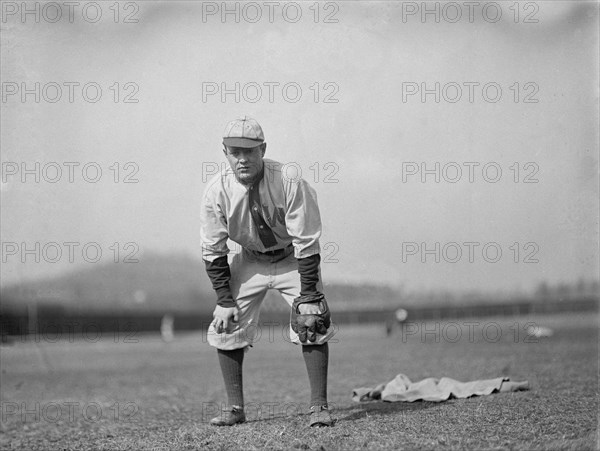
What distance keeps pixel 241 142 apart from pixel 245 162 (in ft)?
0.51

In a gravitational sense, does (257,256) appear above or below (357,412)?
above

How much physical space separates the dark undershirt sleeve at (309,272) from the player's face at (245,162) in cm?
75

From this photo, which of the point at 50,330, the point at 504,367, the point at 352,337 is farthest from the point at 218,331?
the point at 50,330

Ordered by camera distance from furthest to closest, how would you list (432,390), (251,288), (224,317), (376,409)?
(432,390) → (376,409) → (251,288) → (224,317)

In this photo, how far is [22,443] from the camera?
8.08m

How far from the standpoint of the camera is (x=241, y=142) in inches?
253

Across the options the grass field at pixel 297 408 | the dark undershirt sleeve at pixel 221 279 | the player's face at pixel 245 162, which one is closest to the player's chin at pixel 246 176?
the player's face at pixel 245 162

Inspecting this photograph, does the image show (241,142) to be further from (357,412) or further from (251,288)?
(357,412)

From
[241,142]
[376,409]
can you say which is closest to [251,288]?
[241,142]

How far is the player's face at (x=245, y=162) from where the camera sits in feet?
21.2

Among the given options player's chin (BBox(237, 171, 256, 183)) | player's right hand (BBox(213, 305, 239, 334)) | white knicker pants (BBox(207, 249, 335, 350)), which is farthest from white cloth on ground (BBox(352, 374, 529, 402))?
player's chin (BBox(237, 171, 256, 183))

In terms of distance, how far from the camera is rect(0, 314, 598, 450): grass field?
6.02 m

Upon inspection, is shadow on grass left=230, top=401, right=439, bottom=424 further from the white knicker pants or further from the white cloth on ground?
the white knicker pants

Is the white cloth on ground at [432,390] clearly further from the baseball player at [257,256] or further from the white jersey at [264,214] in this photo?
the white jersey at [264,214]
